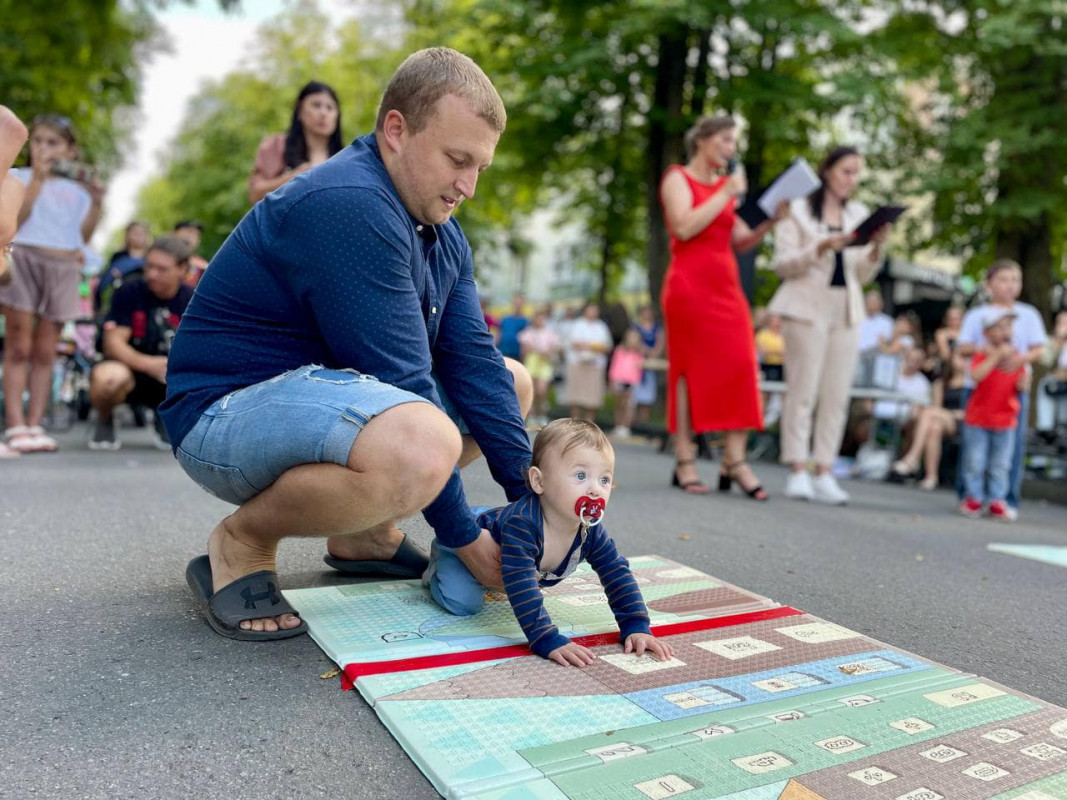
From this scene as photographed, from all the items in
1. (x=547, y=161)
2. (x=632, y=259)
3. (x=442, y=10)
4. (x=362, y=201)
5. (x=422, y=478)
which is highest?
(x=442, y=10)

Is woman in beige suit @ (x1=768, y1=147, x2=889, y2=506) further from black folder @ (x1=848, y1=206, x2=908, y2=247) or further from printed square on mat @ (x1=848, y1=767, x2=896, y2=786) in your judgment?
printed square on mat @ (x1=848, y1=767, x2=896, y2=786)

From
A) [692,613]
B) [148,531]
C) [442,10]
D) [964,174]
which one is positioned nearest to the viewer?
[692,613]

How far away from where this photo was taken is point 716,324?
595 cm

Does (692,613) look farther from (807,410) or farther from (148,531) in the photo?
(807,410)

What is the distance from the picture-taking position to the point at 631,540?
409 centimetres

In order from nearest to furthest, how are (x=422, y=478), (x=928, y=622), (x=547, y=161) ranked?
(x=422, y=478) → (x=928, y=622) → (x=547, y=161)

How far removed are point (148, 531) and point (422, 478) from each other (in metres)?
2.06

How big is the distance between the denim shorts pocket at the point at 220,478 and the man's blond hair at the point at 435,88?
954 mm

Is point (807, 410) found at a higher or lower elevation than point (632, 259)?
lower

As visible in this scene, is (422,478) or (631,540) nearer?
(422,478)

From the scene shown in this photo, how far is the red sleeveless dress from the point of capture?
5938 mm

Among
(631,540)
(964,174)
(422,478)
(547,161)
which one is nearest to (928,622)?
(631,540)

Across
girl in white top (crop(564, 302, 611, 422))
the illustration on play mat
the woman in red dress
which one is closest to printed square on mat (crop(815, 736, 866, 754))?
the illustration on play mat

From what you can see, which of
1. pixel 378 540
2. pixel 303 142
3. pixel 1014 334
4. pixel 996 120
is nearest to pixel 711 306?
pixel 1014 334
